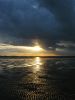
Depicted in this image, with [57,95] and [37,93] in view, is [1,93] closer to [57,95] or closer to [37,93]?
[37,93]

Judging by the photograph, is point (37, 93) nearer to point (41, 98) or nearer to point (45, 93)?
point (45, 93)

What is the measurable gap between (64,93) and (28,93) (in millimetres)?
6011

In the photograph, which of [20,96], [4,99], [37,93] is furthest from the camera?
[37,93]

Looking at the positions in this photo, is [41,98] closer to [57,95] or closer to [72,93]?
[57,95]

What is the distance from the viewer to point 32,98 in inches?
1206

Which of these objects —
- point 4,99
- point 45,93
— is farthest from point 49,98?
point 4,99

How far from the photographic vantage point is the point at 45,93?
34375mm

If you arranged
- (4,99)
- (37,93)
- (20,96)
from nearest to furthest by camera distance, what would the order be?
(4,99)
(20,96)
(37,93)

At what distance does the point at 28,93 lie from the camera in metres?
34.2

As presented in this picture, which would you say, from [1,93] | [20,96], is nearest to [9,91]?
[1,93]

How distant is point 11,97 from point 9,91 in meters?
4.62

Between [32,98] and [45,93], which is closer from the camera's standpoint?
[32,98]

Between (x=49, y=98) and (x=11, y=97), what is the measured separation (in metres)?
5.74

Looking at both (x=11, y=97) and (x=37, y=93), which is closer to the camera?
(x=11, y=97)
